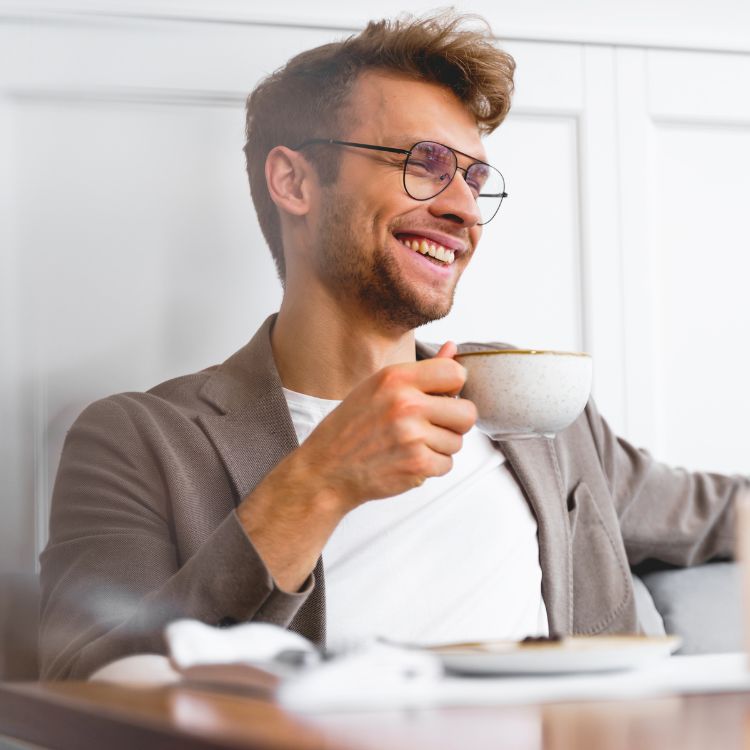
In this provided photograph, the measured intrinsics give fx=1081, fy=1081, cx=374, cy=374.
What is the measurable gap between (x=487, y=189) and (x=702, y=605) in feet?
2.63

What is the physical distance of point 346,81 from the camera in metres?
1.92

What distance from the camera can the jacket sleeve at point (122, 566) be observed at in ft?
3.81

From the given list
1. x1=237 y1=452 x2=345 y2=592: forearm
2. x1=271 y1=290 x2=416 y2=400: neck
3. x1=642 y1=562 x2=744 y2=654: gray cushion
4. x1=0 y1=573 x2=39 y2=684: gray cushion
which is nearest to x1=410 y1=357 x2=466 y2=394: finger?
x1=237 y1=452 x2=345 y2=592: forearm

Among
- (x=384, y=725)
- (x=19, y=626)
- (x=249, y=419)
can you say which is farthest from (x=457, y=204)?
(x=384, y=725)

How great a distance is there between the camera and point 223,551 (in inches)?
→ 45.6

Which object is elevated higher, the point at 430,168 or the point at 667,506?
the point at 430,168

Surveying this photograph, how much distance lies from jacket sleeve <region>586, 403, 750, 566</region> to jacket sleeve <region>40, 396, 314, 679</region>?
765 mm

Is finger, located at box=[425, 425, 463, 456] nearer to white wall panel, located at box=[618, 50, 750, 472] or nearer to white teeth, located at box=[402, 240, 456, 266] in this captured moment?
white teeth, located at box=[402, 240, 456, 266]

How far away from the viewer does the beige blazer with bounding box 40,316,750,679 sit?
46.5 inches

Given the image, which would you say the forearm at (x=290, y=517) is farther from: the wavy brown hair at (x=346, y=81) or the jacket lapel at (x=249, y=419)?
the wavy brown hair at (x=346, y=81)

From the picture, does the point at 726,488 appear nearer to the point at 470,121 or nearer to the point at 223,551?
the point at 470,121

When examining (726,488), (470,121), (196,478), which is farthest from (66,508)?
(726,488)

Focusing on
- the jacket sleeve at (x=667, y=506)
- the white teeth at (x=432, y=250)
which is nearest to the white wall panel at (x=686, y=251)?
the jacket sleeve at (x=667, y=506)

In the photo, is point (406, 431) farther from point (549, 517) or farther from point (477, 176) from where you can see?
point (477, 176)
